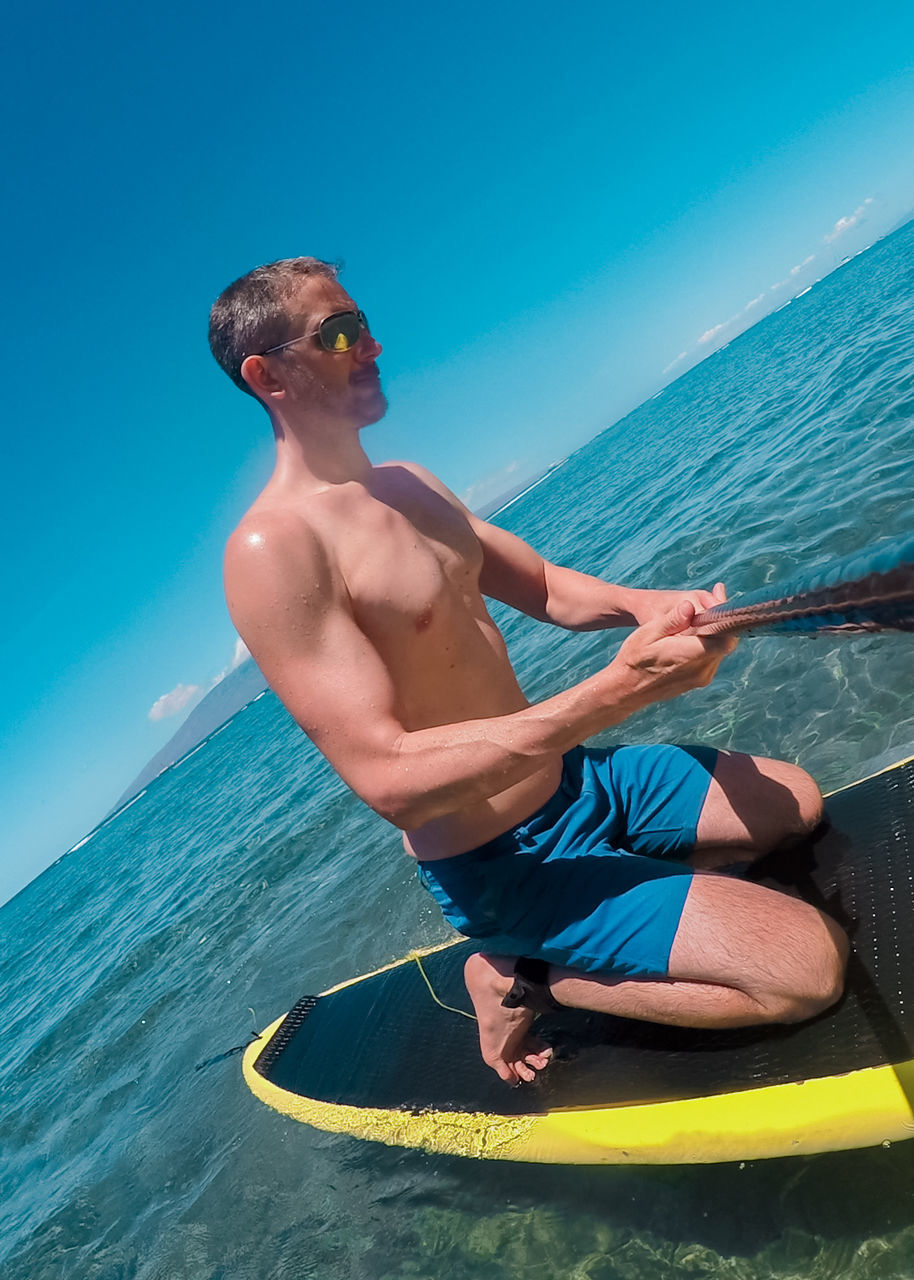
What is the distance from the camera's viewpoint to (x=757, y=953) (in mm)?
2631

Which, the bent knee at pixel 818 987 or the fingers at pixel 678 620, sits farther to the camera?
the bent knee at pixel 818 987

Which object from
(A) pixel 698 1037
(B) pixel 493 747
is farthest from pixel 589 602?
(A) pixel 698 1037

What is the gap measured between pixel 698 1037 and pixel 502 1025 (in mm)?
830

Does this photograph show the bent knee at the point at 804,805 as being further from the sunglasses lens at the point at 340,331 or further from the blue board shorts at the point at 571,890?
the sunglasses lens at the point at 340,331

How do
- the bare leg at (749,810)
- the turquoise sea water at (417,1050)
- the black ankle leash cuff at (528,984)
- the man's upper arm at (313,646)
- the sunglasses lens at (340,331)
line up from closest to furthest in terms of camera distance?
the man's upper arm at (313,646), the sunglasses lens at (340,331), the turquoise sea water at (417,1050), the black ankle leash cuff at (528,984), the bare leg at (749,810)

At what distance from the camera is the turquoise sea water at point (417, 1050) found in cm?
288

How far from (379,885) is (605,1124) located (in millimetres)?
4966

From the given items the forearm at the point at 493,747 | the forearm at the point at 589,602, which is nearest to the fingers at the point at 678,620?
the forearm at the point at 493,747

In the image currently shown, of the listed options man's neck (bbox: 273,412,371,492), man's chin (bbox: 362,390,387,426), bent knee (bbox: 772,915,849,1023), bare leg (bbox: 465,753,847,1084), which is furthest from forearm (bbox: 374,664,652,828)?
man's chin (bbox: 362,390,387,426)

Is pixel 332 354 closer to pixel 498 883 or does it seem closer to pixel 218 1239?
pixel 498 883

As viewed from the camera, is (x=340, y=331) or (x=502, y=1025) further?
(x=502, y=1025)

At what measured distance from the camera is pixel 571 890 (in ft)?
9.48

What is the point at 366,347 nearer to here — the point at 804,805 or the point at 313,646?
the point at 313,646

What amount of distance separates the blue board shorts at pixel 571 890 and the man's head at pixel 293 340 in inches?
69.7
